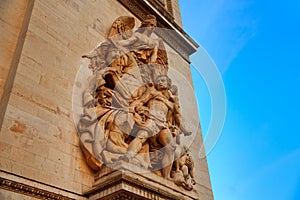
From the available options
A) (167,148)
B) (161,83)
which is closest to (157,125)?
(167,148)

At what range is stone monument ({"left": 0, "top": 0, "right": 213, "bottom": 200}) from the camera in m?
3.56

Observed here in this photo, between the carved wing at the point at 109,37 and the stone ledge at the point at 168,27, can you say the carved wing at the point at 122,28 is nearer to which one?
the carved wing at the point at 109,37

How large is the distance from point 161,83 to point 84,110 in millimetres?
1903

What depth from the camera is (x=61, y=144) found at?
398 cm

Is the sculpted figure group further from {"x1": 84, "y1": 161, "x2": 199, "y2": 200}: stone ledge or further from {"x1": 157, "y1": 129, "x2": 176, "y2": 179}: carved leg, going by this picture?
{"x1": 84, "y1": 161, "x2": 199, "y2": 200}: stone ledge

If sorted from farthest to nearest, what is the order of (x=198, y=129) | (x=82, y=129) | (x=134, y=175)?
(x=198, y=129), (x=82, y=129), (x=134, y=175)

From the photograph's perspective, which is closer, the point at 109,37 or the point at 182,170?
the point at 182,170

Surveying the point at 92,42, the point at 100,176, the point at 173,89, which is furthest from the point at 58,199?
the point at 173,89

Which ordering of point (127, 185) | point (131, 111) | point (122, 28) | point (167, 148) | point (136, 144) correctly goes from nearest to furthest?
point (127, 185)
point (136, 144)
point (131, 111)
point (167, 148)
point (122, 28)

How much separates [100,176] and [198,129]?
4.32m

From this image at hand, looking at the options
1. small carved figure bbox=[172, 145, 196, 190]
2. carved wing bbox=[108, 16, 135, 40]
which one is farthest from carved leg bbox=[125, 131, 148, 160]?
carved wing bbox=[108, 16, 135, 40]

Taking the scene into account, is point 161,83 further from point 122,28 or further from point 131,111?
point 122,28

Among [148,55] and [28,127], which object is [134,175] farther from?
[148,55]

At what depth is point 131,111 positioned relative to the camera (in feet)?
16.0
